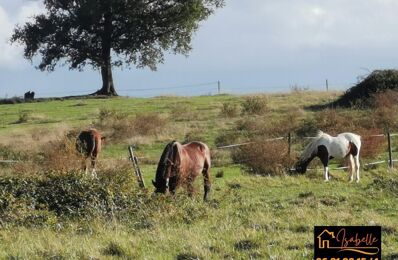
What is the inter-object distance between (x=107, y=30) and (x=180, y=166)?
121 feet

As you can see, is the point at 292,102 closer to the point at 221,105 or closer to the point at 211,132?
the point at 221,105

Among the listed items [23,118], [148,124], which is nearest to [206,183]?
[148,124]

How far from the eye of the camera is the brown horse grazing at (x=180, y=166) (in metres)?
15.1

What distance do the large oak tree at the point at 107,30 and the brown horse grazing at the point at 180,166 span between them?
1339 inches

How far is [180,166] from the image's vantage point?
15734mm

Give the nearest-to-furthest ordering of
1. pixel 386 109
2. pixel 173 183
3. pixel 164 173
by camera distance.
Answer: pixel 164 173 < pixel 173 183 < pixel 386 109

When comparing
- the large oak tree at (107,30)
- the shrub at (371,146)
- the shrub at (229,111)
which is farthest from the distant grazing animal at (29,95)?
the shrub at (371,146)

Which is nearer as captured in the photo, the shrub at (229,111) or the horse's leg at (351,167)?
the horse's leg at (351,167)

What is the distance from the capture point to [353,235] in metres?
7.74

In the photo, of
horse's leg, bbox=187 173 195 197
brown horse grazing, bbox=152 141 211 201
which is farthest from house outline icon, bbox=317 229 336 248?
horse's leg, bbox=187 173 195 197

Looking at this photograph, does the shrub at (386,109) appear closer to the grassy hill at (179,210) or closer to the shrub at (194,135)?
the grassy hill at (179,210)

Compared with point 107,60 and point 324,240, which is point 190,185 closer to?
point 324,240

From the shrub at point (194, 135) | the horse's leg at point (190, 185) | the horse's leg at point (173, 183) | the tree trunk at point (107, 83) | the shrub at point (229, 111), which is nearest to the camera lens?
the horse's leg at point (173, 183)

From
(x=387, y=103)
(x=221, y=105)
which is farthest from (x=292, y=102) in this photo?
(x=387, y=103)
